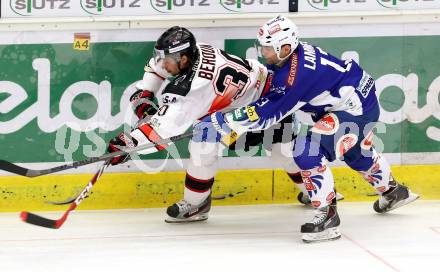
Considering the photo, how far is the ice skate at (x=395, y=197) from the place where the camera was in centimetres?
449

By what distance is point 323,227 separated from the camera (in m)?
3.98

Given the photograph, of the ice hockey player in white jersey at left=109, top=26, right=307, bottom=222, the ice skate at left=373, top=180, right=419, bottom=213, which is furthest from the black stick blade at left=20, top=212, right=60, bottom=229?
the ice skate at left=373, top=180, right=419, bottom=213

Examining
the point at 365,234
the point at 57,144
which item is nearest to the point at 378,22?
the point at 365,234

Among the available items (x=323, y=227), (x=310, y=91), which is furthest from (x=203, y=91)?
(x=323, y=227)

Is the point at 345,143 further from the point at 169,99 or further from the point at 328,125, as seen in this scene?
the point at 169,99

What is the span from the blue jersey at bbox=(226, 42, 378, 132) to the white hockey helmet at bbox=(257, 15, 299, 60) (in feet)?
0.21

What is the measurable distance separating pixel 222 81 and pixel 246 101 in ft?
0.76

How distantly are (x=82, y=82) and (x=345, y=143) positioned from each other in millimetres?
1500

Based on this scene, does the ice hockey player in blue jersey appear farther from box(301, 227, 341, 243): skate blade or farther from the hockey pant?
the hockey pant

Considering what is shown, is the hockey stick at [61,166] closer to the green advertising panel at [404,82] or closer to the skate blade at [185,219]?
the skate blade at [185,219]

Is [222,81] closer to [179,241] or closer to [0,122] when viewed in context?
[179,241]

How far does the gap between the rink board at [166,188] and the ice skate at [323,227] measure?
2.78 feet

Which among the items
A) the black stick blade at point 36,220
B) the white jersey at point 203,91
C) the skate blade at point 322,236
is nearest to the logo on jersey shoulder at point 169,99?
the white jersey at point 203,91

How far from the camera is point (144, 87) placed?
4488 mm
